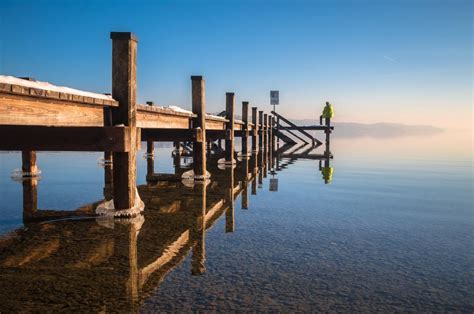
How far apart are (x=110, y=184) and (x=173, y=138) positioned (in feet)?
6.00

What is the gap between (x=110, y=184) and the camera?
971 cm

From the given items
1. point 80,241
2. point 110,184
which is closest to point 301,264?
point 80,241

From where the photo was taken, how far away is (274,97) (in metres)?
39.1

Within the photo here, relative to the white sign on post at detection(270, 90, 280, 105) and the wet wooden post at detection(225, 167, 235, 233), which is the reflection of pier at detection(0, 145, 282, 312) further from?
the white sign on post at detection(270, 90, 280, 105)

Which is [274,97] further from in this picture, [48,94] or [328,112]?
[48,94]

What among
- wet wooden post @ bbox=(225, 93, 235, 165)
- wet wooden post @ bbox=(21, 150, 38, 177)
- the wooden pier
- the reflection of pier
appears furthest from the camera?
wet wooden post @ bbox=(225, 93, 235, 165)

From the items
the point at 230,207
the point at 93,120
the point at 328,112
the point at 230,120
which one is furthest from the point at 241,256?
the point at 328,112

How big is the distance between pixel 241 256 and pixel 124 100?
9.26ft

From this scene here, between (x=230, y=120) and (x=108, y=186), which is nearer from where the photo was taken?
(x=108, y=186)

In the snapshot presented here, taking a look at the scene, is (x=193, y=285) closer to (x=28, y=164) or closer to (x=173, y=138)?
(x=173, y=138)

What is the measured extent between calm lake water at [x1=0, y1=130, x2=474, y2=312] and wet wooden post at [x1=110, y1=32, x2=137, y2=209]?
1.83 feet

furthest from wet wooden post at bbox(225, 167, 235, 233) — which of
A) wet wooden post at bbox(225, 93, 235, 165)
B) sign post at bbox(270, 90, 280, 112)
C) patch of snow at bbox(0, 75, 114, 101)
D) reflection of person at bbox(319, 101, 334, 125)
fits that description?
sign post at bbox(270, 90, 280, 112)

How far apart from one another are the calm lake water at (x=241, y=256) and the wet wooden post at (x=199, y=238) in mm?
17

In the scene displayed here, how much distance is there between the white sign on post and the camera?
3881 centimetres
